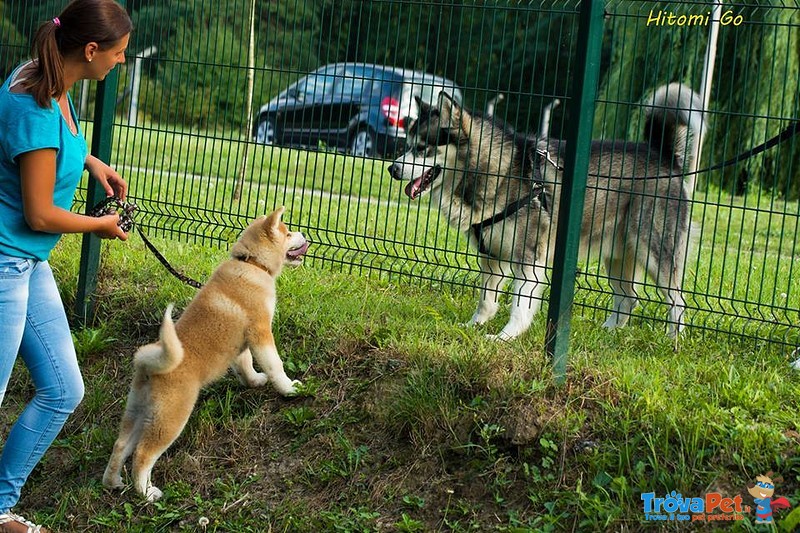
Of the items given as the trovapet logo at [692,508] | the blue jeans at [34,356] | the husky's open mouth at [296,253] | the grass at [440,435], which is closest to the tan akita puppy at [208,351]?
the husky's open mouth at [296,253]

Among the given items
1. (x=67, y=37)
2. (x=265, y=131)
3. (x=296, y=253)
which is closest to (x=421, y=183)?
(x=265, y=131)

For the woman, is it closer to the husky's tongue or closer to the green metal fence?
the green metal fence

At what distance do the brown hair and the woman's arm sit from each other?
245 millimetres

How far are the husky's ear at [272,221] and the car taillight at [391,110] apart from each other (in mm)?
1173

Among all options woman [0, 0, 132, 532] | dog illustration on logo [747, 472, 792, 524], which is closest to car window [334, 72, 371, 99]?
woman [0, 0, 132, 532]

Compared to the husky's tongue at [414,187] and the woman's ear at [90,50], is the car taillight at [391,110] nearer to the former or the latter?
the husky's tongue at [414,187]

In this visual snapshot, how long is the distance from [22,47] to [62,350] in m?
3.93

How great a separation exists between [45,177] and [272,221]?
163 cm

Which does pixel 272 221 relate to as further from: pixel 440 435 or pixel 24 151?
pixel 24 151

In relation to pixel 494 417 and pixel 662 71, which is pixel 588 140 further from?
pixel 662 71

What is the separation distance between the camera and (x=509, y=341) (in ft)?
17.2

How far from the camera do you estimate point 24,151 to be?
3756 millimetres

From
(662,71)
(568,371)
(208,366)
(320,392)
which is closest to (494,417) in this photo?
(568,371)

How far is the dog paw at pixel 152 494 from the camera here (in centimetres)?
491
